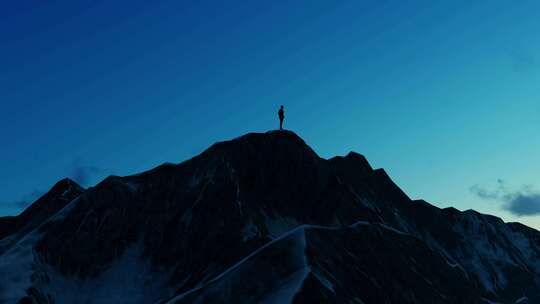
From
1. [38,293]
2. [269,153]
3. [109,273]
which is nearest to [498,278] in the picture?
[269,153]

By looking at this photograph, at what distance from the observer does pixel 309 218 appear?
86.1 m

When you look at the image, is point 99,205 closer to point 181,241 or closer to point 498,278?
point 181,241

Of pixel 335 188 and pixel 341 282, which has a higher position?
pixel 335 188

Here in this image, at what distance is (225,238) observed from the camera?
7669 centimetres

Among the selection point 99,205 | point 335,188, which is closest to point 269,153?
point 335,188

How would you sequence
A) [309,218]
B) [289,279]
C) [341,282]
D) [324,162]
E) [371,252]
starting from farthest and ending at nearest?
[324,162], [309,218], [371,252], [341,282], [289,279]

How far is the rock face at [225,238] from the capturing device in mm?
57125

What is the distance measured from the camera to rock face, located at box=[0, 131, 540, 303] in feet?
187

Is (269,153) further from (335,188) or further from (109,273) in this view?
(109,273)

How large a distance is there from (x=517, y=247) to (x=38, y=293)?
113 meters

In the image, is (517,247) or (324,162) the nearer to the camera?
(324,162)

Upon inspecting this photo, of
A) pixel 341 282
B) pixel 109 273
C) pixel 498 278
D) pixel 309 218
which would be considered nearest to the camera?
pixel 341 282

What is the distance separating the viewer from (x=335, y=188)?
303ft

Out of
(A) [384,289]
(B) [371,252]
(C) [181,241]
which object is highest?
(C) [181,241]
